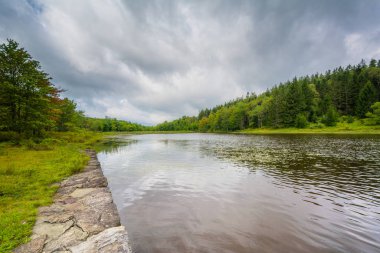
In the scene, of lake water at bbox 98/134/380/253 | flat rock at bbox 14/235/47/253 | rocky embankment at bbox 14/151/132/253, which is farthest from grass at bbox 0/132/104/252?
lake water at bbox 98/134/380/253

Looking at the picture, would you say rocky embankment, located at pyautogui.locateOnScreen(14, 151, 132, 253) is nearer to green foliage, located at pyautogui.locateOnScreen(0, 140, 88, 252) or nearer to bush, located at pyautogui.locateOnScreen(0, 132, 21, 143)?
green foliage, located at pyautogui.locateOnScreen(0, 140, 88, 252)

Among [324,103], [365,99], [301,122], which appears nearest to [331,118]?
[301,122]

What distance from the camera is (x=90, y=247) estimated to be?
599 centimetres

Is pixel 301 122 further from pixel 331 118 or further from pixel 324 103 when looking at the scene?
pixel 324 103

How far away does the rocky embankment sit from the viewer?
604 centimetres

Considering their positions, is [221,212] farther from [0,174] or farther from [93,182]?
[0,174]

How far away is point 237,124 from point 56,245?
15516cm

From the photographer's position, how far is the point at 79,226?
743cm

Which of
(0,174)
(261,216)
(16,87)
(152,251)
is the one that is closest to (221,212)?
(261,216)

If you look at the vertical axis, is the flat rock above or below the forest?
below

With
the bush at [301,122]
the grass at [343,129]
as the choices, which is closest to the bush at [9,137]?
the grass at [343,129]

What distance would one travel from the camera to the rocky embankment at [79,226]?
238 inches

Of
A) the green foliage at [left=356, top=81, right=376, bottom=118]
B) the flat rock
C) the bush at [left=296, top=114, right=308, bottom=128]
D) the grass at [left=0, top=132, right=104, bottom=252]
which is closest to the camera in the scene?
the flat rock

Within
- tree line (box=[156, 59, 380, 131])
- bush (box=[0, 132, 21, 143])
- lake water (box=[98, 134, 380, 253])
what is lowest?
lake water (box=[98, 134, 380, 253])
